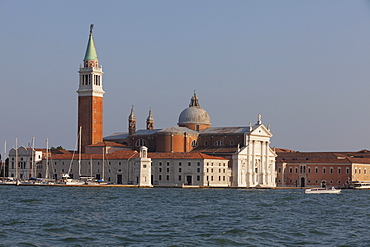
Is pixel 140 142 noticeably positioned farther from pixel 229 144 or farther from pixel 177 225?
pixel 177 225

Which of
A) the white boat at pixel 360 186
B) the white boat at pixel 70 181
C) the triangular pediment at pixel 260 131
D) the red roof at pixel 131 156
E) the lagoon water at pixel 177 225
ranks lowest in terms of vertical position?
the lagoon water at pixel 177 225

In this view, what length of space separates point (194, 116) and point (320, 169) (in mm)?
12890

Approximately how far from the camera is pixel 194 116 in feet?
249

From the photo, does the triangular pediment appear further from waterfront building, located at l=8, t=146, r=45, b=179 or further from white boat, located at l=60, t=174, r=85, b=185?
waterfront building, located at l=8, t=146, r=45, b=179

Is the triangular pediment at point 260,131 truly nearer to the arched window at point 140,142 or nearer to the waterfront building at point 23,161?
the arched window at point 140,142

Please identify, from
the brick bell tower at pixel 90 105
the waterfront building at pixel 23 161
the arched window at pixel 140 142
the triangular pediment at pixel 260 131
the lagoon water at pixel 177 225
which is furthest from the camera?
the arched window at pixel 140 142

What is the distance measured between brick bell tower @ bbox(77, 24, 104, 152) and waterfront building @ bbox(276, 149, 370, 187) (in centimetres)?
1757

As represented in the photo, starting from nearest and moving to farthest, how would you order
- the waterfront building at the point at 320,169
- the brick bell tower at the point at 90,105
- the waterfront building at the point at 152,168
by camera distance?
the waterfront building at the point at 152,168, the waterfront building at the point at 320,169, the brick bell tower at the point at 90,105

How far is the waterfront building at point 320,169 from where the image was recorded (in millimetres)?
72625

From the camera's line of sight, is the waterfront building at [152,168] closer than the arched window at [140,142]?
Yes

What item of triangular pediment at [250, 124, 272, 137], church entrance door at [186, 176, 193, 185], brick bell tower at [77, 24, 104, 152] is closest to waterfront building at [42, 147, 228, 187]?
church entrance door at [186, 176, 193, 185]

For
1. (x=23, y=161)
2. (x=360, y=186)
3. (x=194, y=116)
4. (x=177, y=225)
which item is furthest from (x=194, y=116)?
(x=177, y=225)

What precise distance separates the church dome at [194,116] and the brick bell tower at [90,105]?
7926 mm

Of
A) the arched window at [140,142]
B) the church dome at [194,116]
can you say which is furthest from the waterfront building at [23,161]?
the church dome at [194,116]
